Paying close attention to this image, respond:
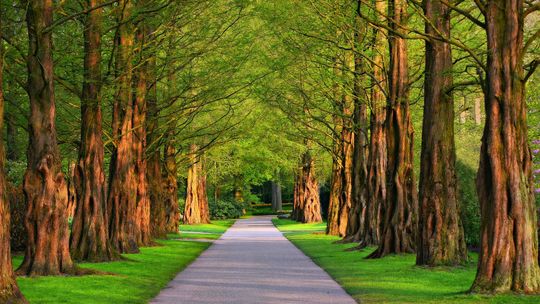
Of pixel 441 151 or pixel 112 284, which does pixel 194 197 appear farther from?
pixel 112 284

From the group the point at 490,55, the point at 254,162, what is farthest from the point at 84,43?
the point at 254,162

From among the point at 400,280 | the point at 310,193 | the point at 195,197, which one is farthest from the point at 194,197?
the point at 400,280

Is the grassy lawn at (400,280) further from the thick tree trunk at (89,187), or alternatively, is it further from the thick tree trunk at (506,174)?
the thick tree trunk at (89,187)

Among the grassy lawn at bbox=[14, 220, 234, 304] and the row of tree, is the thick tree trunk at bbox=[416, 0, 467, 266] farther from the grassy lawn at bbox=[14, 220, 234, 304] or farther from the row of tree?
the grassy lawn at bbox=[14, 220, 234, 304]

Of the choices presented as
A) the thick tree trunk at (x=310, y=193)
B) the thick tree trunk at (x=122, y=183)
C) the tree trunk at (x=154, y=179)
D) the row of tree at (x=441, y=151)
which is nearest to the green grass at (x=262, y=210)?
the thick tree trunk at (x=310, y=193)

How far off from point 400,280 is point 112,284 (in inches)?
231

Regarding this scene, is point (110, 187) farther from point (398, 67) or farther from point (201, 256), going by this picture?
point (398, 67)

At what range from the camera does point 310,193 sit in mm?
65625

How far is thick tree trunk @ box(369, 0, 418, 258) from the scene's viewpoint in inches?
1046

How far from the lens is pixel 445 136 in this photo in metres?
22.2

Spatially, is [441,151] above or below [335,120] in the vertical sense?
below

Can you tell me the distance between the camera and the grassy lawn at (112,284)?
15.4m

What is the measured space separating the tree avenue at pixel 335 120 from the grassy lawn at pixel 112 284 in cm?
59

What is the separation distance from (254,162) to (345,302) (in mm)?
59422
